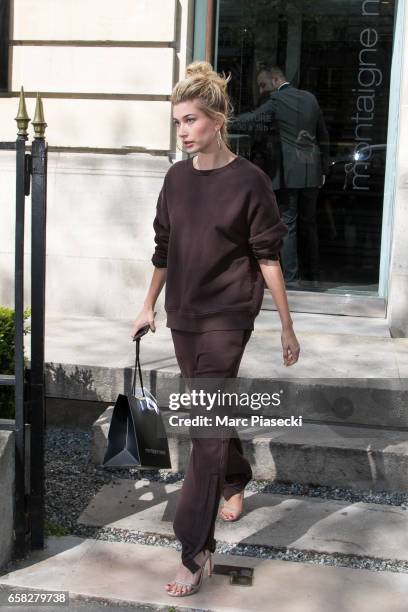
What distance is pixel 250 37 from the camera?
7.82m

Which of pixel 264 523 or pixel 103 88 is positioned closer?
pixel 264 523

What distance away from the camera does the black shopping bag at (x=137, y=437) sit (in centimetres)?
404

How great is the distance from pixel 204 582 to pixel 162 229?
1.47m

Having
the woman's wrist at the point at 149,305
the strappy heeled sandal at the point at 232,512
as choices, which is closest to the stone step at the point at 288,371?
the strappy heeled sandal at the point at 232,512

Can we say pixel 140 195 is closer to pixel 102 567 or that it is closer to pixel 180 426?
pixel 180 426

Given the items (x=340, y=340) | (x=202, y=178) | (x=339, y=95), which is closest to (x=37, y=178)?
(x=202, y=178)

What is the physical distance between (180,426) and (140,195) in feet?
8.68

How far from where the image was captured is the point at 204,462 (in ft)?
12.0

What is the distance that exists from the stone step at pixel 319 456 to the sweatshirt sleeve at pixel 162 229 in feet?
4.41

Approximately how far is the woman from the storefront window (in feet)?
13.7

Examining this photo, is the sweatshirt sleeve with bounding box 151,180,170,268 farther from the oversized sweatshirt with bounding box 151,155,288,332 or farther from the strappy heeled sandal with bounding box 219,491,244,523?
the strappy heeled sandal with bounding box 219,491,244,523

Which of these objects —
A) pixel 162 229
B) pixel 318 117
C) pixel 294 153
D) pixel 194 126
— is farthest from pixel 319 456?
pixel 318 117

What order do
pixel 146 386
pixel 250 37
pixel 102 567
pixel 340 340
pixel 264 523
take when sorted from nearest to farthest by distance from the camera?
1. pixel 102 567
2. pixel 264 523
3. pixel 146 386
4. pixel 340 340
5. pixel 250 37

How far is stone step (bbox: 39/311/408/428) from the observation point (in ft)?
17.7
